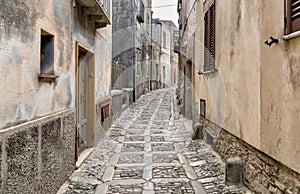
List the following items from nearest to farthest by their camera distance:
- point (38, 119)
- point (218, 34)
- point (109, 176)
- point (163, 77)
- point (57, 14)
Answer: point (38, 119) < point (57, 14) < point (109, 176) < point (218, 34) < point (163, 77)

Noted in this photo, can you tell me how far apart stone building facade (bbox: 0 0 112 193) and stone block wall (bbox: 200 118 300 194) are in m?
2.54

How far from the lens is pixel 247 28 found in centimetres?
426

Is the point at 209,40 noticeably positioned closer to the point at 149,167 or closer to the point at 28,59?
the point at 149,167

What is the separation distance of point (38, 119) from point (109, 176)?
6.80 ft

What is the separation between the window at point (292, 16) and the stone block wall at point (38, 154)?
267 cm

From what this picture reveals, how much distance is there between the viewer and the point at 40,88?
3498 millimetres

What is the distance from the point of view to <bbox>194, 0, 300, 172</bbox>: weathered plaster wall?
9.79 ft

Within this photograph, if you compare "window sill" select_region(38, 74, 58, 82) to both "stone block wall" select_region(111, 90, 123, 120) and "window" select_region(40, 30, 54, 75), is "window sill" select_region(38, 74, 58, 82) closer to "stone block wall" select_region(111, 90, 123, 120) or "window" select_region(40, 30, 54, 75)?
"window" select_region(40, 30, 54, 75)

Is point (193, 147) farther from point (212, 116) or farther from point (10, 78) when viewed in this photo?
point (10, 78)

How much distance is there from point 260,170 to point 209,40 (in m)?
3.85

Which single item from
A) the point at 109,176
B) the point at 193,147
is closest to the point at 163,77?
the point at 193,147

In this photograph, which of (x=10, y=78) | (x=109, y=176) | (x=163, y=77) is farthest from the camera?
(x=163, y=77)

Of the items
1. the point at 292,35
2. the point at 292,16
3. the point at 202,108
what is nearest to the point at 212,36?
the point at 202,108

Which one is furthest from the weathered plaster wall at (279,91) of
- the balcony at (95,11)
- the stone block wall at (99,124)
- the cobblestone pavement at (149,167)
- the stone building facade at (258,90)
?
the stone block wall at (99,124)
